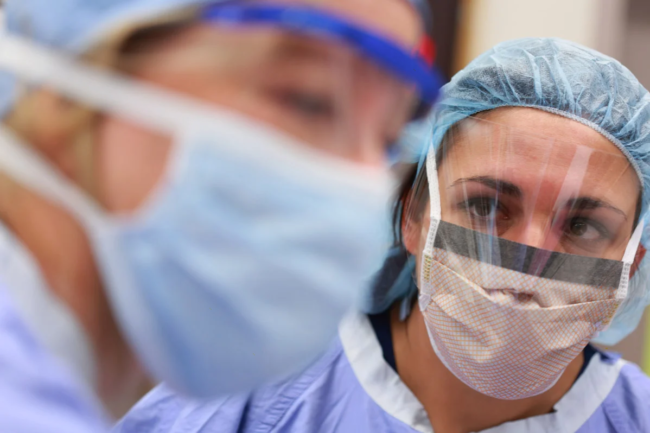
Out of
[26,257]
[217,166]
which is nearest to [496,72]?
[217,166]

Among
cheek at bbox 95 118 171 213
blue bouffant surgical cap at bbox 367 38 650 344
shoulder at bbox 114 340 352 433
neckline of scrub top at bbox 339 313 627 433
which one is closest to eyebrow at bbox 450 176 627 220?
blue bouffant surgical cap at bbox 367 38 650 344

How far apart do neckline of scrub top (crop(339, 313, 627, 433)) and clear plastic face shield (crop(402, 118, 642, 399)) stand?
13 cm

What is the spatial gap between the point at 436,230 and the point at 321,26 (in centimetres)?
54

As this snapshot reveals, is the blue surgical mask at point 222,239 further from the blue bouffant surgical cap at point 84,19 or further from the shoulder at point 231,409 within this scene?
the shoulder at point 231,409

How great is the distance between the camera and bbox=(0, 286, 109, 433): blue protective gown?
406 millimetres

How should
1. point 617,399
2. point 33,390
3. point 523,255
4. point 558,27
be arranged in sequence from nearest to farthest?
1. point 33,390
2. point 523,255
3. point 617,399
4. point 558,27

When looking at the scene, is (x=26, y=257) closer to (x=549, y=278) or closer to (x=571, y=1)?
(x=549, y=278)

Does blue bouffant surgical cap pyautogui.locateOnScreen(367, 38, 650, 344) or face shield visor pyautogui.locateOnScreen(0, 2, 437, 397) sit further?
blue bouffant surgical cap pyautogui.locateOnScreen(367, 38, 650, 344)

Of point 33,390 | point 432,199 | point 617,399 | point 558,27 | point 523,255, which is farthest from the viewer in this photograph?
point 558,27

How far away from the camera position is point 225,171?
47cm

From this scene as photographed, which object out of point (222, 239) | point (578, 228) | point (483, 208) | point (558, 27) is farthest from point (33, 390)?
point (558, 27)

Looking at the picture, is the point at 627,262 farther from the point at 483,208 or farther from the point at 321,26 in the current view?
the point at 321,26

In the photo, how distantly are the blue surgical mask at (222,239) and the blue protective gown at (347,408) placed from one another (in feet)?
1.65

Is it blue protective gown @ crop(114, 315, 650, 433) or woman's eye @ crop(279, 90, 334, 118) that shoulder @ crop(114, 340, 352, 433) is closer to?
blue protective gown @ crop(114, 315, 650, 433)
